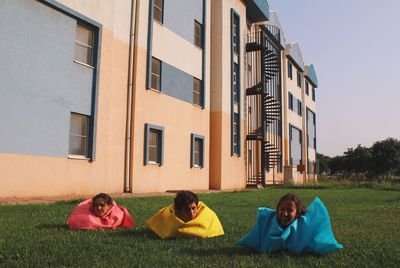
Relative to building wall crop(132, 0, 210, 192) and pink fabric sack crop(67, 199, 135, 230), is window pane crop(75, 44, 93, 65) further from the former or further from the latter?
pink fabric sack crop(67, 199, 135, 230)

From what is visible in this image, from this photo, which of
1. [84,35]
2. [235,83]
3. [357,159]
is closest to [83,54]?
[84,35]

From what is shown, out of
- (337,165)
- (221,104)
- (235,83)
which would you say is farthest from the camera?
(337,165)

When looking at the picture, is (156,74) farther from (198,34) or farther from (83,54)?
(198,34)

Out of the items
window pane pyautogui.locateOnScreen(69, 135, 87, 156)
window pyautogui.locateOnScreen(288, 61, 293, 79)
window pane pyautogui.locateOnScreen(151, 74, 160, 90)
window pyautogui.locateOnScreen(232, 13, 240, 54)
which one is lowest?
window pane pyautogui.locateOnScreen(69, 135, 87, 156)

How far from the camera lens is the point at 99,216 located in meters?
6.46

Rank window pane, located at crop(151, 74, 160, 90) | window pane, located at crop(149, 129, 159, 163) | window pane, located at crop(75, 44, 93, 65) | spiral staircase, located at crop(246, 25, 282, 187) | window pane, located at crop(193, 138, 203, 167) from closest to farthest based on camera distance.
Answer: window pane, located at crop(75, 44, 93, 65)
window pane, located at crop(149, 129, 159, 163)
window pane, located at crop(151, 74, 160, 90)
window pane, located at crop(193, 138, 203, 167)
spiral staircase, located at crop(246, 25, 282, 187)

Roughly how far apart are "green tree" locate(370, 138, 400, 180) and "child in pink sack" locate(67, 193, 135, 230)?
5884cm

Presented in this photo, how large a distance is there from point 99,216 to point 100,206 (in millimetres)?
165

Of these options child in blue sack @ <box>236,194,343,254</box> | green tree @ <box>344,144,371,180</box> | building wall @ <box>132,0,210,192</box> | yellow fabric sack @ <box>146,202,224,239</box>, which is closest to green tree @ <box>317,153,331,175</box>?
green tree @ <box>344,144,371,180</box>

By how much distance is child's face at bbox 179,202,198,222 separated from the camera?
5.58 meters

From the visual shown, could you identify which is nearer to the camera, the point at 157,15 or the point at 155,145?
the point at 155,145

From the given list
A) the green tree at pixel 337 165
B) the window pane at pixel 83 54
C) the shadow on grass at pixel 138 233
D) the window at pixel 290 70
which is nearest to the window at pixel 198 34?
the window pane at pixel 83 54

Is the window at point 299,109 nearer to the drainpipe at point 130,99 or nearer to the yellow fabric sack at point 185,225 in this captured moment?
the drainpipe at point 130,99

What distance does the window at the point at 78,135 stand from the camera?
13.6 metres
